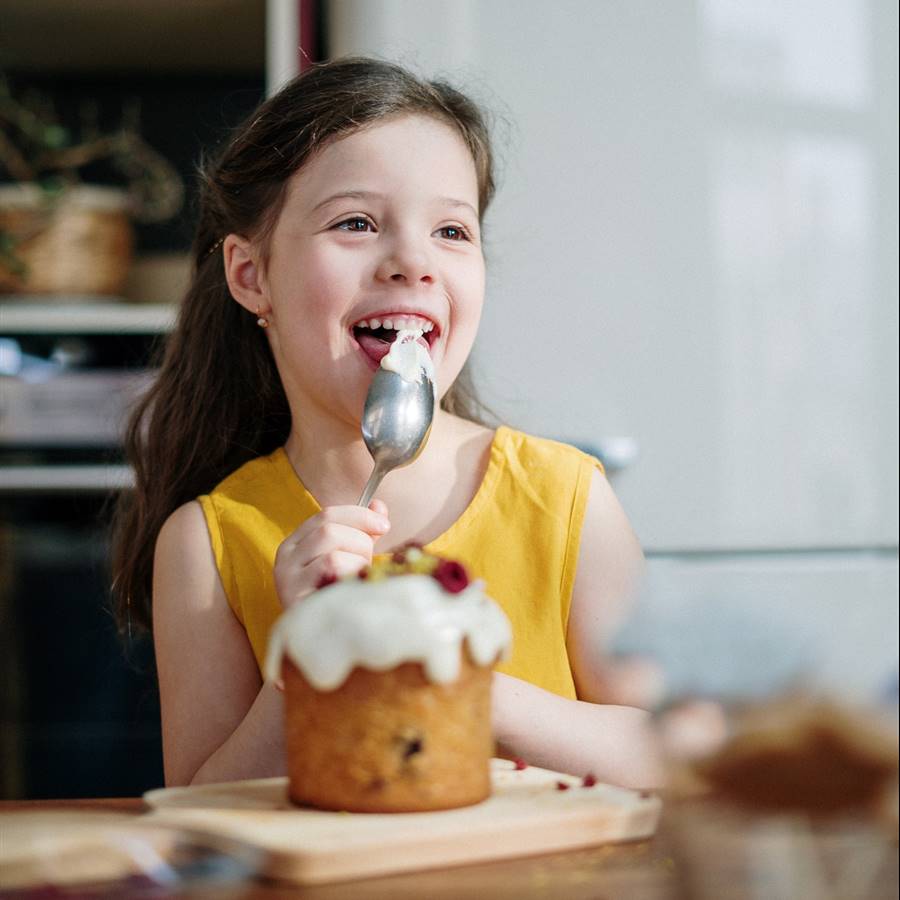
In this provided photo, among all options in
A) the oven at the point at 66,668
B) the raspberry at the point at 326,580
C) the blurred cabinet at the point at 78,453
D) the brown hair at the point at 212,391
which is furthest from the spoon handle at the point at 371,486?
the oven at the point at 66,668

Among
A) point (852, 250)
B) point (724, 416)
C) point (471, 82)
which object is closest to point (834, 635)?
point (724, 416)

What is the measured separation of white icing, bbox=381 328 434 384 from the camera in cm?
94

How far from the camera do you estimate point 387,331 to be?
3.48ft

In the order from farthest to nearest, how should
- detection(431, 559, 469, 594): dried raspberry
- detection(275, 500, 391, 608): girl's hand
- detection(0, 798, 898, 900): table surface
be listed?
1. detection(275, 500, 391, 608): girl's hand
2. detection(431, 559, 469, 594): dried raspberry
3. detection(0, 798, 898, 900): table surface

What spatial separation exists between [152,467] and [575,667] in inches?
18.3

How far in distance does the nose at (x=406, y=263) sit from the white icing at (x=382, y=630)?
42 centimetres

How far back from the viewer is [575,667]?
1120 millimetres

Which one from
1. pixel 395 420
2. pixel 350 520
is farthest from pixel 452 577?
pixel 395 420

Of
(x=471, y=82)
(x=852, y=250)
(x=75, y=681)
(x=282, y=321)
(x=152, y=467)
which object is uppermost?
(x=471, y=82)

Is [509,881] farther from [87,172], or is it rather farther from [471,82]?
[87,172]

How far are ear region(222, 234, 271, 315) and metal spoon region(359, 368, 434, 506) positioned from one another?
245 millimetres

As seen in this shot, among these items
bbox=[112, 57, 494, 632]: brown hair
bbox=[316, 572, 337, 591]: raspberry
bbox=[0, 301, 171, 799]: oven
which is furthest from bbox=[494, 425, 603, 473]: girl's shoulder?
bbox=[0, 301, 171, 799]: oven

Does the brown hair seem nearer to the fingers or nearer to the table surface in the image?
the fingers

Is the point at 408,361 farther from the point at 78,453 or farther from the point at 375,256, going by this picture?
the point at 78,453
